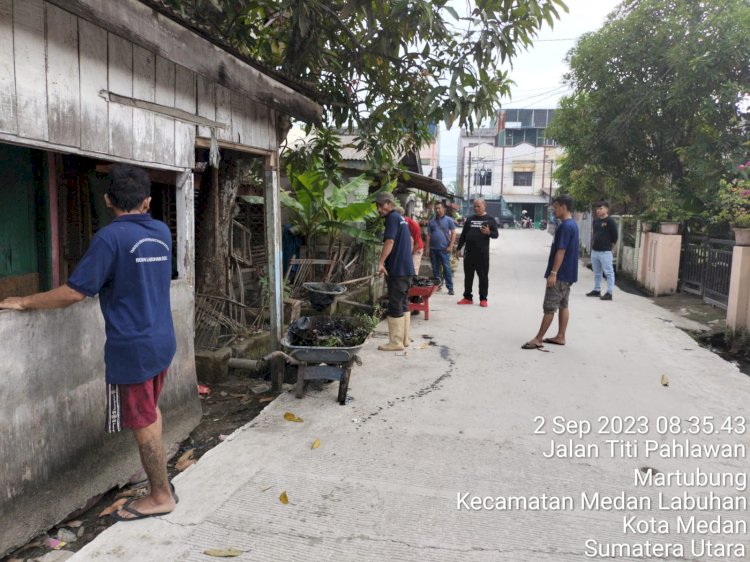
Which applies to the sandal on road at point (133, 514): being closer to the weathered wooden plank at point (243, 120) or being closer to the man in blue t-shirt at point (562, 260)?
the weathered wooden plank at point (243, 120)

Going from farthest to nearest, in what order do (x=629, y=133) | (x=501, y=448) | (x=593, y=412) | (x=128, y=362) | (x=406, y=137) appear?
1. (x=629, y=133)
2. (x=406, y=137)
3. (x=593, y=412)
4. (x=501, y=448)
5. (x=128, y=362)

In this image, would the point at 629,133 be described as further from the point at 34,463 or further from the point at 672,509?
the point at 34,463

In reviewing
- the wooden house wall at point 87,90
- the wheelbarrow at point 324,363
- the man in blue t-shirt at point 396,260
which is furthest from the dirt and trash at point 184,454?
the wooden house wall at point 87,90

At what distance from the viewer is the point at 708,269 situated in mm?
10586

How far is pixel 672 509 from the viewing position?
3.30 meters

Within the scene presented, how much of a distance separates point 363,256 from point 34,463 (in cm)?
771

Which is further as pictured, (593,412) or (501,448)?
(593,412)

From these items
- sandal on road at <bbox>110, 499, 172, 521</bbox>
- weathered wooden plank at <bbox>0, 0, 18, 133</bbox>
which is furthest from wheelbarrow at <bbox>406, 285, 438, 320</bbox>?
weathered wooden plank at <bbox>0, 0, 18, 133</bbox>

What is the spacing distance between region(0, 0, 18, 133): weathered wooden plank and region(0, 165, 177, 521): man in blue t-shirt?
51 cm

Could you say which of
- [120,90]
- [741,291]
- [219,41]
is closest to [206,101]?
[219,41]

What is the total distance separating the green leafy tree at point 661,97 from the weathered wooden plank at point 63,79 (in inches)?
488

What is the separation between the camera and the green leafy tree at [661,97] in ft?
39.7

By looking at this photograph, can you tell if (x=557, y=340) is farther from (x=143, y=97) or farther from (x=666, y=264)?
(x=666, y=264)

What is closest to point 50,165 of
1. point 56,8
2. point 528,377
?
point 56,8
